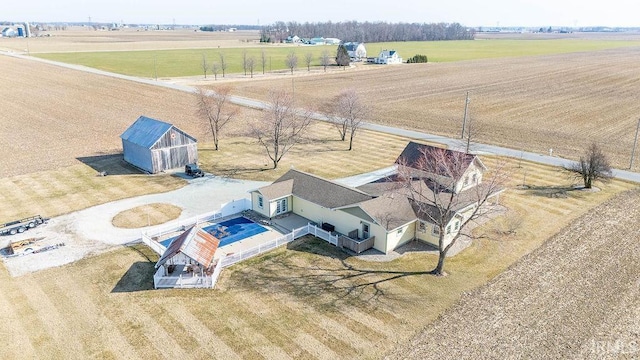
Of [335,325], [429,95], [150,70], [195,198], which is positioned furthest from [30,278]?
[150,70]

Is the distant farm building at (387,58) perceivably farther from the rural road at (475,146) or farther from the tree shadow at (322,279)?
the tree shadow at (322,279)

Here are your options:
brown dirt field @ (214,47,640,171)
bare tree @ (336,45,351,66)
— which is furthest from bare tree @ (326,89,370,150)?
bare tree @ (336,45,351,66)

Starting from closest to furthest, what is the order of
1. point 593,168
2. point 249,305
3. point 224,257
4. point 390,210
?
point 249,305 → point 224,257 → point 390,210 → point 593,168

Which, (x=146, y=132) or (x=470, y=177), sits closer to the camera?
(x=470, y=177)

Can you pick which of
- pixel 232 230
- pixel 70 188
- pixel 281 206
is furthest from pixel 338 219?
pixel 70 188

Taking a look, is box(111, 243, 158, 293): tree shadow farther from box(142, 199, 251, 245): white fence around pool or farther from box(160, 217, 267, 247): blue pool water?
box(160, 217, 267, 247): blue pool water

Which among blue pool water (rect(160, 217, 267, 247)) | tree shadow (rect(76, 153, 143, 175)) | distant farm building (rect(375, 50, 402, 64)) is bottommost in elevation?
blue pool water (rect(160, 217, 267, 247))

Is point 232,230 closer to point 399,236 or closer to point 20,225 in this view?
point 399,236
